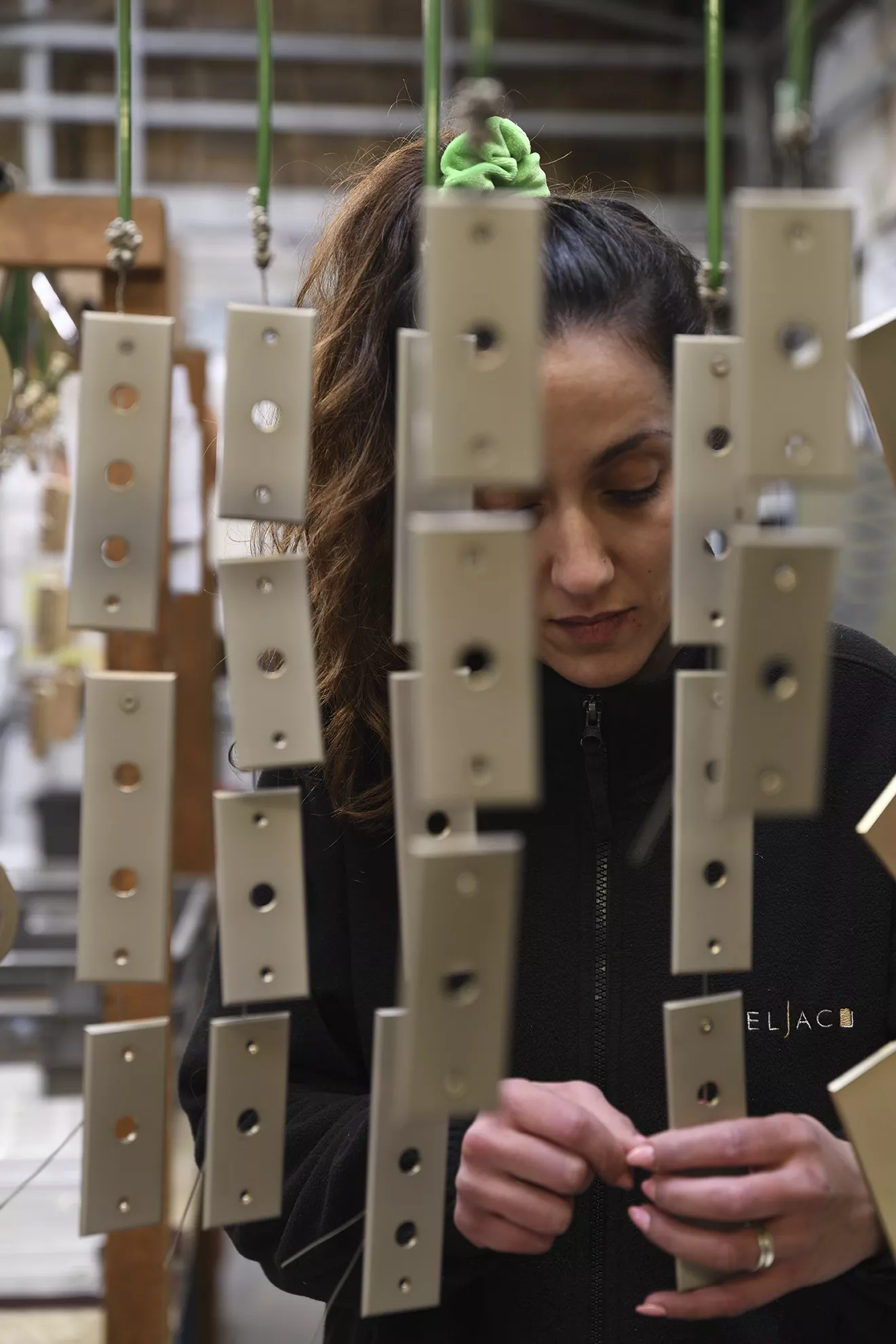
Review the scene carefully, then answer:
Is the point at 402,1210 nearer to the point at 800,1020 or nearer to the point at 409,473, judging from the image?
the point at 409,473

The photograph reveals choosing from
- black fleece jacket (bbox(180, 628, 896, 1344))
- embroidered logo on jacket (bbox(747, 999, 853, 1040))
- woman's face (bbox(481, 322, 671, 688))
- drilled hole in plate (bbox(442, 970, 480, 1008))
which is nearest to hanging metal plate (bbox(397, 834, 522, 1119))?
drilled hole in plate (bbox(442, 970, 480, 1008))

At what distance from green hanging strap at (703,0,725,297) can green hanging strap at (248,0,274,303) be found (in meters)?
0.17

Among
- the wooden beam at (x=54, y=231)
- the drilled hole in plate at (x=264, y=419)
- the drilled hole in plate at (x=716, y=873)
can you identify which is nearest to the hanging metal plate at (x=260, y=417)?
the drilled hole in plate at (x=264, y=419)

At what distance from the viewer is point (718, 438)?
0.59 metres

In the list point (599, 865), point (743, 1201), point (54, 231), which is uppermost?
point (54, 231)

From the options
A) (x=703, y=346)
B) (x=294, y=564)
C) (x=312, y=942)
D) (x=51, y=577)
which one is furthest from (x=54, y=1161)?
(x=51, y=577)

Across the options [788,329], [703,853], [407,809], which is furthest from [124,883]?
[788,329]

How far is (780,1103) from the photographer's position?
3.26 feet

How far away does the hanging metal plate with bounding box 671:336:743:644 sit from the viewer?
1.84 ft

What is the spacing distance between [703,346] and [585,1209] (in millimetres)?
620

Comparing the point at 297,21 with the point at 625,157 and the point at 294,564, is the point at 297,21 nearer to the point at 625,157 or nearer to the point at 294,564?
the point at 625,157

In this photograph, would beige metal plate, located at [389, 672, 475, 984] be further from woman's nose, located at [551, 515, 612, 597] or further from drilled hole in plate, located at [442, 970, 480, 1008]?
woman's nose, located at [551, 515, 612, 597]

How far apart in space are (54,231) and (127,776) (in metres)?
0.88

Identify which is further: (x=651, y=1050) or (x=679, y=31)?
(x=679, y=31)
